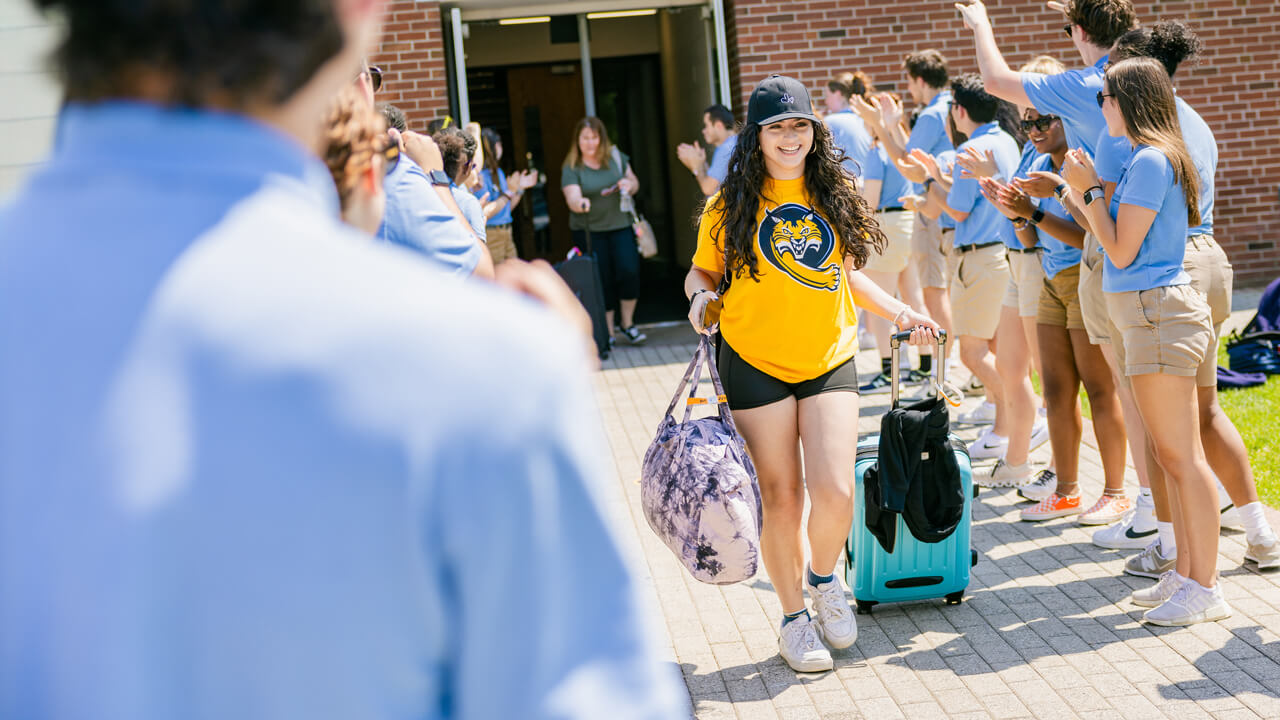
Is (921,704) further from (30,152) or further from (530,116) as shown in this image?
(530,116)

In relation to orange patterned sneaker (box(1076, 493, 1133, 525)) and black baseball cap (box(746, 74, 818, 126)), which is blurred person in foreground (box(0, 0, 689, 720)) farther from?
orange patterned sneaker (box(1076, 493, 1133, 525))

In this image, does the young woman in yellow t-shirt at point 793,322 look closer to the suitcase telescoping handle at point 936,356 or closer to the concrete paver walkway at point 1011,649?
the suitcase telescoping handle at point 936,356

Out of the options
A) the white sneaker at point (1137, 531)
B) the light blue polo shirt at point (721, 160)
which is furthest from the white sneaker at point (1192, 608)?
the light blue polo shirt at point (721, 160)

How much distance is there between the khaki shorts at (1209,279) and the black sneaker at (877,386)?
4161 mm

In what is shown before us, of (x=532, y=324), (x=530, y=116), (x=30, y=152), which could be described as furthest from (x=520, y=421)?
(x=530, y=116)

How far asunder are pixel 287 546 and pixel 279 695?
0.31ft

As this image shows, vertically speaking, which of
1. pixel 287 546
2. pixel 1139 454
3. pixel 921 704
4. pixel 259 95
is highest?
pixel 259 95

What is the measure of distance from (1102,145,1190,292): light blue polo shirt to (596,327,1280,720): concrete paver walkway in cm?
131

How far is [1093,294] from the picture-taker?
16.4 ft

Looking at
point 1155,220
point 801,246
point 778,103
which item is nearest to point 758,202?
point 801,246

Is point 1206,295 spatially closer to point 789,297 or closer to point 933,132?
point 789,297

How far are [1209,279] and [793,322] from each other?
1701mm

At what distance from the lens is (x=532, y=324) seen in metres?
0.78

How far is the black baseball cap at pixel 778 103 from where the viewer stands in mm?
4312
